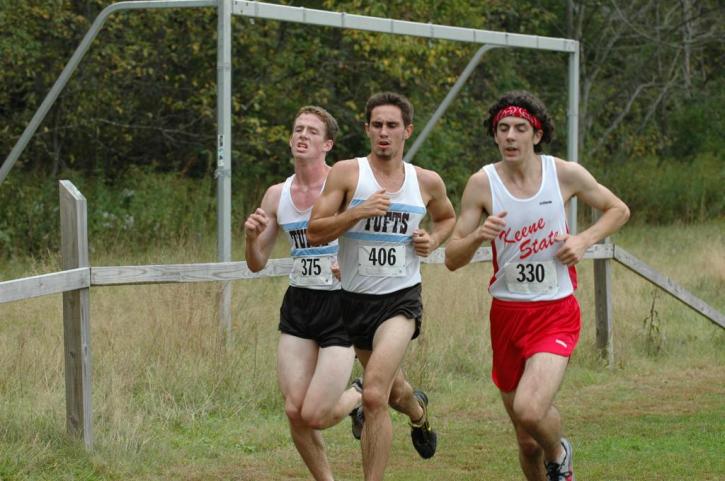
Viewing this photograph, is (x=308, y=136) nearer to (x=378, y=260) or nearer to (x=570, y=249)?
(x=378, y=260)

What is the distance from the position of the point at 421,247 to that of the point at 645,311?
7.12 meters

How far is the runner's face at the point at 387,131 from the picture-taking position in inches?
271

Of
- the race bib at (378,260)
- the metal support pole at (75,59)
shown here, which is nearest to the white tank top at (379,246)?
the race bib at (378,260)

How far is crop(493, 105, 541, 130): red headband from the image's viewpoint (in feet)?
21.7

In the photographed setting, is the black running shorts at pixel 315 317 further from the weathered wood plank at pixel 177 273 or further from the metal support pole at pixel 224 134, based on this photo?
the metal support pole at pixel 224 134

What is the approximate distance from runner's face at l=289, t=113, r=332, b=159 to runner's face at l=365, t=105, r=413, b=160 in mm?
389

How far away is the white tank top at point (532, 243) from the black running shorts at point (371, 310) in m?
0.50

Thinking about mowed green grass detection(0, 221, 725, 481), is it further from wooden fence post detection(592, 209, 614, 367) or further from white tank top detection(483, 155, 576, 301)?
white tank top detection(483, 155, 576, 301)

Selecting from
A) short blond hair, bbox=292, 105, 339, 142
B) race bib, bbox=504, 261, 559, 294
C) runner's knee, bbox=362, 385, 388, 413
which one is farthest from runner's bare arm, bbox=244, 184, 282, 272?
race bib, bbox=504, 261, 559, 294

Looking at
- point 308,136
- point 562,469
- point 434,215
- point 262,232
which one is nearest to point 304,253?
point 262,232

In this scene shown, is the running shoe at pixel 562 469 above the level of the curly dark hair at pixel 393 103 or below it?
below

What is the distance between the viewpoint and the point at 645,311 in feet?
44.0

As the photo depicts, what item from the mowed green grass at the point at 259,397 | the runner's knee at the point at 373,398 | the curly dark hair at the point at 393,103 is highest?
the curly dark hair at the point at 393,103

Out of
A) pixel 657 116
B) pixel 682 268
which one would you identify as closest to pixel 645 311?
pixel 682 268
